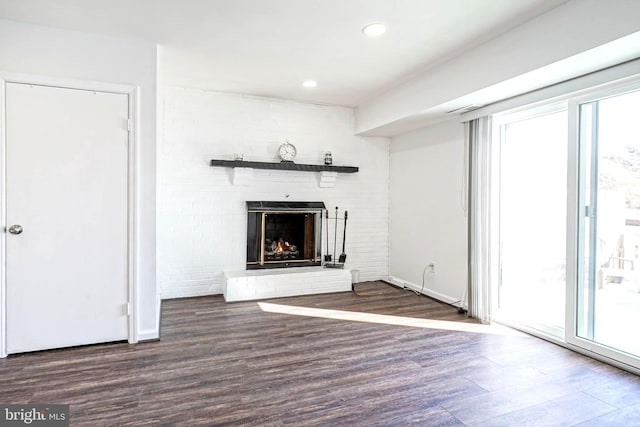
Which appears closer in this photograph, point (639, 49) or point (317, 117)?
point (639, 49)

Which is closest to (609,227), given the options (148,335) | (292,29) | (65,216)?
(292,29)

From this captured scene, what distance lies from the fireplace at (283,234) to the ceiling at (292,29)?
1680 millimetres

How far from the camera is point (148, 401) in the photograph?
85.4 inches

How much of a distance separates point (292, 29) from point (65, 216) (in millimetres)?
2294

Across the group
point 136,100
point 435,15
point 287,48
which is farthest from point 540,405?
point 136,100

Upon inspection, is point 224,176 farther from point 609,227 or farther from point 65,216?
point 609,227

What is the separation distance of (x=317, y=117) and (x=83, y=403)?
4.05 metres

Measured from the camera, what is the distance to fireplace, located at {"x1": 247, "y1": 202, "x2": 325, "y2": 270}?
4.74 metres

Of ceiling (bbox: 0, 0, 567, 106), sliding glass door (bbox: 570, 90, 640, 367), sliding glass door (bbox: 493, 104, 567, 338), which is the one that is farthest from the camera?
sliding glass door (bbox: 493, 104, 567, 338)

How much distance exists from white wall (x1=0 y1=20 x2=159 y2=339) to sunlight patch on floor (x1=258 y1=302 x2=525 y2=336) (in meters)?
1.37

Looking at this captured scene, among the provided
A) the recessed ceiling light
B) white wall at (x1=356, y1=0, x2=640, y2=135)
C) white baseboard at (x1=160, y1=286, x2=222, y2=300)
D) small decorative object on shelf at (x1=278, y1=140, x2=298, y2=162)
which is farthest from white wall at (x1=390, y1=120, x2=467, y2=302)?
white baseboard at (x1=160, y1=286, x2=222, y2=300)

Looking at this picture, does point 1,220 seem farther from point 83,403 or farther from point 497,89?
point 497,89

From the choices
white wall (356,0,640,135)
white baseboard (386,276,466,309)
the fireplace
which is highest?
white wall (356,0,640,135)

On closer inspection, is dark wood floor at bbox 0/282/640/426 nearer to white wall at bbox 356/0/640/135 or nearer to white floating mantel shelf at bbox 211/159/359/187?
white floating mantel shelf at bbox 211/159/359/187
